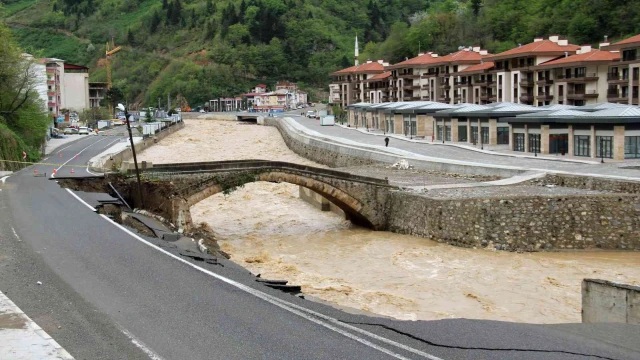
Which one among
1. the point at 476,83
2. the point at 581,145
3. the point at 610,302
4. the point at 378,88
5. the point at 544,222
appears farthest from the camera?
the point at 378,88

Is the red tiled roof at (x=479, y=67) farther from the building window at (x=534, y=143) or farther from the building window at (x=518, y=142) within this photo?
the building window at (x=534, y=143)

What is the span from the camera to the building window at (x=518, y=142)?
4462cm

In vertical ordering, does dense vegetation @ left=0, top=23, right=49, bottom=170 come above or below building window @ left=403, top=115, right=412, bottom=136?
above

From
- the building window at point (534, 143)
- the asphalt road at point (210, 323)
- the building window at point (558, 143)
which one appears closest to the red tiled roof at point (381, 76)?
the building window at point (534, 143)

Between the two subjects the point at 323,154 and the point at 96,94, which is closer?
the point at 323,154

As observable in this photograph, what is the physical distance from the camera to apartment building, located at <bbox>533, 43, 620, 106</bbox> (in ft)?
183

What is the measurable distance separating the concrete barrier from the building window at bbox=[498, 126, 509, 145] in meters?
34.4

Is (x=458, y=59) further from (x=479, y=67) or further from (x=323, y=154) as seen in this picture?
(x=323, y=154)

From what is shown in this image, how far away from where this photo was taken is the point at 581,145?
39344mm

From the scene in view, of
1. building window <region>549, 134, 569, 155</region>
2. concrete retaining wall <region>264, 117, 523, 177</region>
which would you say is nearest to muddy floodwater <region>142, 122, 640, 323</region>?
concrete retaining wall <region>264, 117, 523, 177</region>

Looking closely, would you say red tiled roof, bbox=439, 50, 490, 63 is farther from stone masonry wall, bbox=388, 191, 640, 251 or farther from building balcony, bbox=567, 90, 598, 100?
stone masonry wall, bbox=388, 191, 640, 251

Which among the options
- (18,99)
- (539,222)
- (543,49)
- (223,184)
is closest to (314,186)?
(223,184)

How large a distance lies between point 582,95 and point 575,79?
4.21ft

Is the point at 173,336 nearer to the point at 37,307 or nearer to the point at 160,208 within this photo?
the point at 37,307
